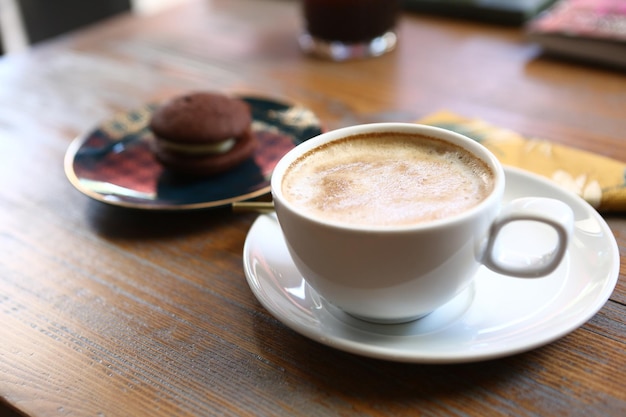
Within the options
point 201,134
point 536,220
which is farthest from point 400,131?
point 201,134

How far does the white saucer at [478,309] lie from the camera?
0.48 metres

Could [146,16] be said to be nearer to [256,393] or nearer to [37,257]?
[37,257]

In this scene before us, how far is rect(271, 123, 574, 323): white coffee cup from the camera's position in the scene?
1.54 feet

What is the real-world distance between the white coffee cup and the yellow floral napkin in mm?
225

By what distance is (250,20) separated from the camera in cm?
146

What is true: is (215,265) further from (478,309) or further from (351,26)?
(351,26)

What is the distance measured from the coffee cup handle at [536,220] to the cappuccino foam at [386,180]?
30mm

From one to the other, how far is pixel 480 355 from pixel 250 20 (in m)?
1.17

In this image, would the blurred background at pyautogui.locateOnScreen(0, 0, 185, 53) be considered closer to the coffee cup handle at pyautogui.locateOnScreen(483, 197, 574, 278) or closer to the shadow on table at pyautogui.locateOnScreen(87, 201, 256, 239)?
the shadow on table at pyautogui.locateOnScreen(87, 201, 256, 239)

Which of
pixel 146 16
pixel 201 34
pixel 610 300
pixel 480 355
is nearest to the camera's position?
pixel 480 355

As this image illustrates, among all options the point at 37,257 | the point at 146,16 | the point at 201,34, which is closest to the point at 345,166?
the point at 37,257

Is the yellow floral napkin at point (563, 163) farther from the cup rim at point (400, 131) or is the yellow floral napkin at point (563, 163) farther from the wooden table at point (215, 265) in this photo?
the cup rim at point (400, 131)

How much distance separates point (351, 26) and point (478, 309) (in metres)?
0.81

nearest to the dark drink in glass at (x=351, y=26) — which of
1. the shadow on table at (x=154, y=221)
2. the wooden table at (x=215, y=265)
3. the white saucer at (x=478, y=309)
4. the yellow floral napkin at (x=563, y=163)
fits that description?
the wooden table at (x=215, y=265)
